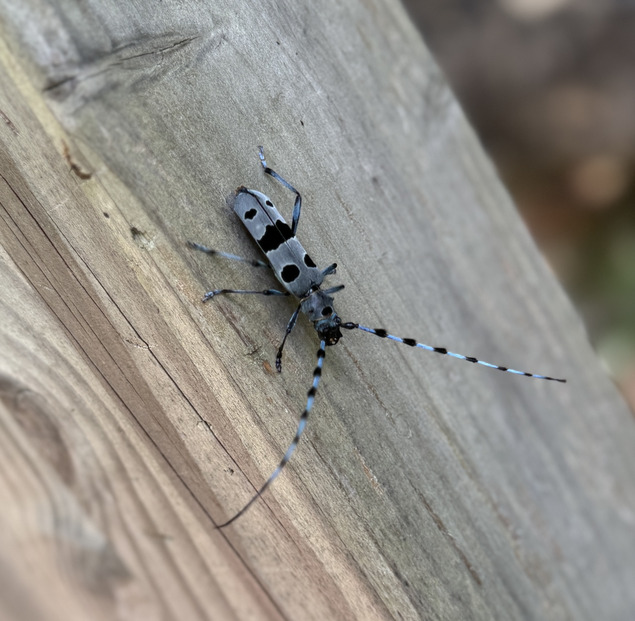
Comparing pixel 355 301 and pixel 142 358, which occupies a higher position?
pixel 142 358

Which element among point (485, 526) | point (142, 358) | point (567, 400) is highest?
point (142, 358)

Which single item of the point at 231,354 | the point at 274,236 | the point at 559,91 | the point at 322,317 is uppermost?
the point at 274,236

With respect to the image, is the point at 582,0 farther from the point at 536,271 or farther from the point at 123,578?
the point at 123,578

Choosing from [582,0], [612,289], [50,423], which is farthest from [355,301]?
[582,0]

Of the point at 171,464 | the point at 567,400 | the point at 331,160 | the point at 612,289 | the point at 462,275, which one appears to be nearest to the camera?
the point at 171,464

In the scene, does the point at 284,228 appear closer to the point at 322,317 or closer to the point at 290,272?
the point at 290,272

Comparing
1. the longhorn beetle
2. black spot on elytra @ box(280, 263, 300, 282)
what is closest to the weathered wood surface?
the longhorn beetle

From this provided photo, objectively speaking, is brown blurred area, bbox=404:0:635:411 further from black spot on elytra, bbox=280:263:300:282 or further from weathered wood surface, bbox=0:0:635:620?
black spot on elytra, bbox=280:263:300:282

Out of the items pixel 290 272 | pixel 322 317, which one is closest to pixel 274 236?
pixel 290 272

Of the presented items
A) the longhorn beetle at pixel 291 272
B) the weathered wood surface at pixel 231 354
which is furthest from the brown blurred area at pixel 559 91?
the longhorn beetle at pixel 291 272
